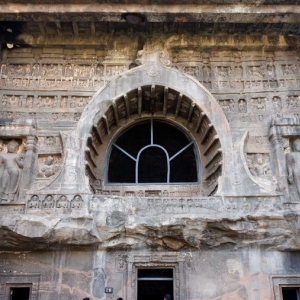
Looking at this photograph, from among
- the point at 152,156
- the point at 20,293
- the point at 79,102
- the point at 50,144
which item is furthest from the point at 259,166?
the point at 20,293

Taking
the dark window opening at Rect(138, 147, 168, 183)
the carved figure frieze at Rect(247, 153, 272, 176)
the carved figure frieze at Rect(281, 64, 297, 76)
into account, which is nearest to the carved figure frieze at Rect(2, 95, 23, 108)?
the dark window opening at Rect(138, 147, 168, 183)

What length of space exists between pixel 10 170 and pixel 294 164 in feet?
22.9

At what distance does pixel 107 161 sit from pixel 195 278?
3941mm

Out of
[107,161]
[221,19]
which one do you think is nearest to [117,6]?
[221,19]

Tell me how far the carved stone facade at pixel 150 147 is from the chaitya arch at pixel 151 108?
0.04 m

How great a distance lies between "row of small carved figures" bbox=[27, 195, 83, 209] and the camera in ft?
28.4

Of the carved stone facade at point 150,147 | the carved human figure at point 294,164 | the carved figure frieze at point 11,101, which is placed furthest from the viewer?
the carved figure frieze at point 11,101

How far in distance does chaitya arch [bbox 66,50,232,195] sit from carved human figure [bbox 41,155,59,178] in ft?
2.19

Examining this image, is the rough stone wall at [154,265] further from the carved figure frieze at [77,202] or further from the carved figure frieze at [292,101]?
the carved figure frieze at [292,101]

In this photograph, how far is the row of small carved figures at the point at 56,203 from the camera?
866cm

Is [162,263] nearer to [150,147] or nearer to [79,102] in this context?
[150,147]

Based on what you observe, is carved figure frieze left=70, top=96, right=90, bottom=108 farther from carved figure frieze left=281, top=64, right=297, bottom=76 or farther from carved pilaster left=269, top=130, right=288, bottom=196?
carved figure frieze left=281, top=64, right=297, bottom=76

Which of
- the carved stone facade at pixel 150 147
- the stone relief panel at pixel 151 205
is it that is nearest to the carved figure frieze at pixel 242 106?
the carved stone facade at pixel 150 147

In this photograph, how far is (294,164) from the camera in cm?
910
